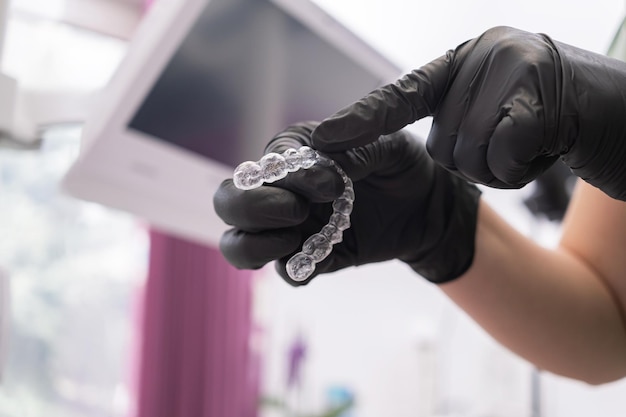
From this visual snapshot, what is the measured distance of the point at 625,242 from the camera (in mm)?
738

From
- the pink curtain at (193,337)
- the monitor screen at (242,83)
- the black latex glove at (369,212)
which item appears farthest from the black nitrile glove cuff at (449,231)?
the pink curtain at (193,337)

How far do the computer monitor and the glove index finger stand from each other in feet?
2.07

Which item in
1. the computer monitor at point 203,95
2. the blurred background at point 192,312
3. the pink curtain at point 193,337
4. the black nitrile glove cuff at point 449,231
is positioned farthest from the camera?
the pink curtain at point 193,337

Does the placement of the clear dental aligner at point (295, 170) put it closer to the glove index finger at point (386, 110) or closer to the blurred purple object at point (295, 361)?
the glove index finger at point (386, 110)

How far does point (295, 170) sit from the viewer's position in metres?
0.51

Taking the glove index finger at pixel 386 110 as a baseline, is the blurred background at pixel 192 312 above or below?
below

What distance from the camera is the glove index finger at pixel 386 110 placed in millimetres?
514

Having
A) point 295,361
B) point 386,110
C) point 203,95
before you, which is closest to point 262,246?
point 386,110

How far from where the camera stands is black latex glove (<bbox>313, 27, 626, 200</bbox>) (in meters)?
0.47

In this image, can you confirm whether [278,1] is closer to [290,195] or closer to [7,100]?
[7,100]

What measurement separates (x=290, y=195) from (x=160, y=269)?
1.24 meters

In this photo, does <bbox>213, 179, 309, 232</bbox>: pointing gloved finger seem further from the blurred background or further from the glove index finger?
the blurred background

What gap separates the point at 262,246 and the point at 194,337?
1314 millimetres

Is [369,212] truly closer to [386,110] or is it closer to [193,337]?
[386,110]
